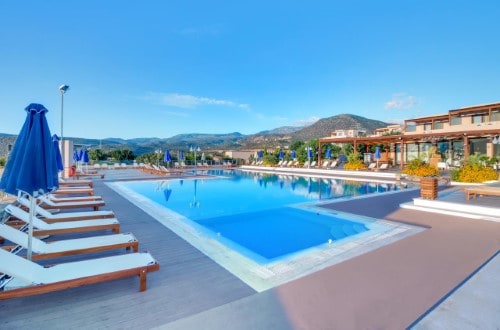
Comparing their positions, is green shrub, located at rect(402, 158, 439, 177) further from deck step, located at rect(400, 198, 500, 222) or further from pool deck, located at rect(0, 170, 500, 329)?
pool deck, located at rect(0, 170, 500, 329)

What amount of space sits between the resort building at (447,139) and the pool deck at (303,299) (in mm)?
15084

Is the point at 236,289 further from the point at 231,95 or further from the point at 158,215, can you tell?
the point at 231,95

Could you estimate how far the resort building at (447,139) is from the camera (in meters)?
17.9

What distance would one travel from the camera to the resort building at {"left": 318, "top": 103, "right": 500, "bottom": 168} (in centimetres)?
1792

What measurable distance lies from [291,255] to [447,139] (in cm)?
2027

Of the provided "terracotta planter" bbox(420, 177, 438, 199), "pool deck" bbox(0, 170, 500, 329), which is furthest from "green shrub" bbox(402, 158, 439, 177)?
"pool deck" bbox(0, 170, 500, 329)

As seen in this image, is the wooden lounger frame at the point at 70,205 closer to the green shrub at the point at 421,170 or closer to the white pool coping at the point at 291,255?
the white pool coping at the point at 291,255

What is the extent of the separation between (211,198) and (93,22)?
9.42 meters

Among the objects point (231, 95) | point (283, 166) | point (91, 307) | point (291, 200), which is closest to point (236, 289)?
point (91, 307)

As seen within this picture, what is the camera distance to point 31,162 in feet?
8.70

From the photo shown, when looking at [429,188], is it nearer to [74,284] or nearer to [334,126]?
[74,284]

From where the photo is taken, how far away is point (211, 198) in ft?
30.0

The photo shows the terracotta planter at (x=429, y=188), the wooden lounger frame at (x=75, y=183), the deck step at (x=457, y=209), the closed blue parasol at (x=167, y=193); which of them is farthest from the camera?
the closed blue parasol at (x=167, y=193)

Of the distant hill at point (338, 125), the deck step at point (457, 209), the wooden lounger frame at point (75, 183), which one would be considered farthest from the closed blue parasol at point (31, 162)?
the distant hill at point (338, 125)
